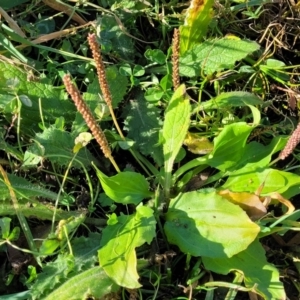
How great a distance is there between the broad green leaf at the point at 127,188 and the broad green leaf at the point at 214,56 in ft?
1.33

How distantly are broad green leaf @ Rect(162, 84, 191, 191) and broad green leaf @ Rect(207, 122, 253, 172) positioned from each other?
0.35 ft

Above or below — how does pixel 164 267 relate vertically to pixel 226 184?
below

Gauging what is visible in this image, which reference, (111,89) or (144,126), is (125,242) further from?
(111,89)

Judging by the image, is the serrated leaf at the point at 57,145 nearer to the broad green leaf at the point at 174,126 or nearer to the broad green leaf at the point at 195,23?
the broad green leaf at the point at 174,126

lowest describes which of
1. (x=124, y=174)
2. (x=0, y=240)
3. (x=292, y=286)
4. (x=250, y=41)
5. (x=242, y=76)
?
(x=292, y=286)

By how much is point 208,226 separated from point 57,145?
493mm

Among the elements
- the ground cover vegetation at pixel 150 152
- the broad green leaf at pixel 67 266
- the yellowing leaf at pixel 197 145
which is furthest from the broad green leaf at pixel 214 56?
the broad green leaf at pixel 67 266

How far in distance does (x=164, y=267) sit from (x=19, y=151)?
1.82 ft

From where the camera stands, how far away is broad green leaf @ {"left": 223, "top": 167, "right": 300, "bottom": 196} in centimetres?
158

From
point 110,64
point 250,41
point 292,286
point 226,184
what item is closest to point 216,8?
point 250,41

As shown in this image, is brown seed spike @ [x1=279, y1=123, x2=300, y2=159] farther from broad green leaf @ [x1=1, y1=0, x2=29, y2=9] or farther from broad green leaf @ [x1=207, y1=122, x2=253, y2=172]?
broad green leaf @ [x1=1, y1=0, x2=29, y2=9]

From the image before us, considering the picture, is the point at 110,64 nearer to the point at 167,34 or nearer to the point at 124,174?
the point at 167,34

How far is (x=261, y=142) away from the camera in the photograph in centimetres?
180

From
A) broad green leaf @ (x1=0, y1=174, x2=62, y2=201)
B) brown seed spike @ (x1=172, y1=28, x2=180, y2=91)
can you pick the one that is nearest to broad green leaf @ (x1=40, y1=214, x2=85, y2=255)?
broad green leaf @ (x1=0, y1=174, x2=62, y2=201)
